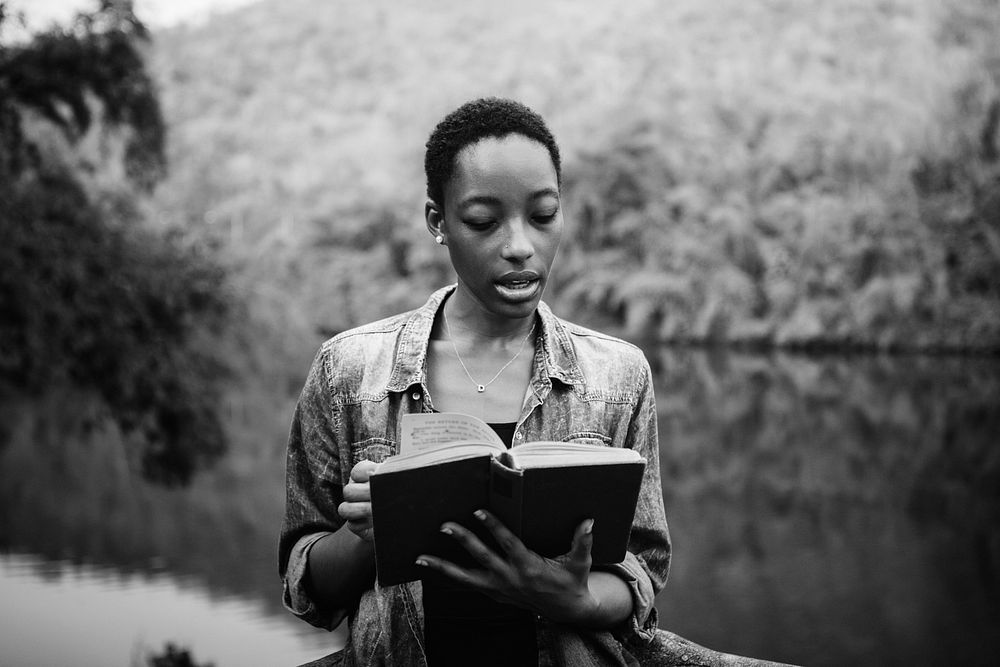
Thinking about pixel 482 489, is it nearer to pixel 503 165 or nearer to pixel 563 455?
pixel 563 455

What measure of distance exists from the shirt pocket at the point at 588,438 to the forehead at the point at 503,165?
0.43 meters

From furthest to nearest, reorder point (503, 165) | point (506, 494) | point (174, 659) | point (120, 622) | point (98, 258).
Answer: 1. point (120, 622)
2. point (174, 659)
3. point (98, 258)
4. point (503, 165)
5. point (506, 494)

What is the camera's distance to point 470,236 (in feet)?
5.32

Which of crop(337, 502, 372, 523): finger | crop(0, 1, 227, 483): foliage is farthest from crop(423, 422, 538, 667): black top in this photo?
crop(0, 1, 227, 483): foliage

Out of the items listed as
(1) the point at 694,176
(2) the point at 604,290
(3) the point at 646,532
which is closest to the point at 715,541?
(3) the point at 646,532

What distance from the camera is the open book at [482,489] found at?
1329mm

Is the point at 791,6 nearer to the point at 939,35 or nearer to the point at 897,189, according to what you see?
the point at 939,35

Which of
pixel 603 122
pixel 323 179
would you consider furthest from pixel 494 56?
pixel 603 122

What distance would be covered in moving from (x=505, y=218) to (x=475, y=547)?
551mm

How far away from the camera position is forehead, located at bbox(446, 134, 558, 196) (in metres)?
1.59

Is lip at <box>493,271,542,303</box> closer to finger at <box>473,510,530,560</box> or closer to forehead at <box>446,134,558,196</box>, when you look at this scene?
forehead at <box>446,134,558,196</box>

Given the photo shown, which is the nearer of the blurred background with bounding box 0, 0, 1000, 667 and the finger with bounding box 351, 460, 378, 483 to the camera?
the finger with bounding box 351, 460, 378, 483

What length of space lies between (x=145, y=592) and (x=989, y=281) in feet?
61.1

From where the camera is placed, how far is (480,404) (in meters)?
1.70
